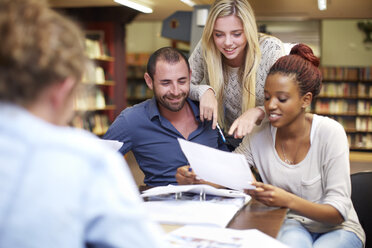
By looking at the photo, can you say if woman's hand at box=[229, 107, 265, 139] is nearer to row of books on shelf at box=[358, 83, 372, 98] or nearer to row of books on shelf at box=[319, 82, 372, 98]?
row of books on shelf at box=[319, 82, 372, 98]

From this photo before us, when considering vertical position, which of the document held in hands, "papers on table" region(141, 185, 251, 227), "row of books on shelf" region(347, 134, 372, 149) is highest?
the document held in hands

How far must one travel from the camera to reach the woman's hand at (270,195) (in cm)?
140

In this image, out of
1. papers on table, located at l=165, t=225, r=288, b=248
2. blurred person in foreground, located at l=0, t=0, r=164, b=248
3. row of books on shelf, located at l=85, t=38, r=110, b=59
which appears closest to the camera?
blurred person in foreground, located at l=0, t=0, r=164, b=248

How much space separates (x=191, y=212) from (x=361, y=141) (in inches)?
379

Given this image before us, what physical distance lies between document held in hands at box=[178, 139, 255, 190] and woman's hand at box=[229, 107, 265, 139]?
278 mm

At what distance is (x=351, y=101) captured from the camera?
33.5 feet

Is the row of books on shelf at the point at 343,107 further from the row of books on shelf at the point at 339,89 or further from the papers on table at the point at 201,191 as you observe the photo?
the papers on table at the point at 201,191

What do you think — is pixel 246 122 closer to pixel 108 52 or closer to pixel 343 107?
pixel 108 52

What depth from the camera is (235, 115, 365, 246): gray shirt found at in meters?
1.51

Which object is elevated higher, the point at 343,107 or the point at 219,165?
the point at 219,165

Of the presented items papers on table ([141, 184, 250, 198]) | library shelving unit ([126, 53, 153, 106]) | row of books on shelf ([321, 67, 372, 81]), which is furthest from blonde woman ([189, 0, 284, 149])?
library shelving unit ([126, 53, 153, 106])

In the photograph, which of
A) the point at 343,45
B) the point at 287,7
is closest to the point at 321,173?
the point at 287,7

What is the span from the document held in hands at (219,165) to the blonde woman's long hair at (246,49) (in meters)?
0.78

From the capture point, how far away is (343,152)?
5.12ft
